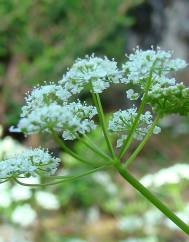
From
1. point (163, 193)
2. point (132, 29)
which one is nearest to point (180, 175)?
point (163, 193)

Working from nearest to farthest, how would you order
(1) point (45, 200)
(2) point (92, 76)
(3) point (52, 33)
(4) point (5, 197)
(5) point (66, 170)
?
(2) point (92, 76) → (4) point (5, 197) → (1) point (45, 200) → (5) point (66, 170) → (3) point (52, 33)

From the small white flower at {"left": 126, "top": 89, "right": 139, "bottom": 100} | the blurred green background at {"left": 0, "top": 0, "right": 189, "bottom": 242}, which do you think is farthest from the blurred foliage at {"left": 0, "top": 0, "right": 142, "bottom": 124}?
the small white flower at {"left": 126, "top": 89, "right": 139, "bottom": 100}

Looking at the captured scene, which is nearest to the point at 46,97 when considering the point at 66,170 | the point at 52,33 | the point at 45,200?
the point at 45,200

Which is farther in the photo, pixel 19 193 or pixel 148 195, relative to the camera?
pixel 19 193

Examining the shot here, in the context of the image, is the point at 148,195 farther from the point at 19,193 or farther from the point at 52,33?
the point at 52,33

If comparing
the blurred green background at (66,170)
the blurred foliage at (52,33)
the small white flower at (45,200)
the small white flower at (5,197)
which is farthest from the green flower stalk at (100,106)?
the blurred foliage at (52,33)

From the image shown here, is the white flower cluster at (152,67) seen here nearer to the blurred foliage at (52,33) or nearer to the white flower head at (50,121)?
the white flower head at (50,121)

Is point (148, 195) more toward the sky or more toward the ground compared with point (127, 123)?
more toward the ground
